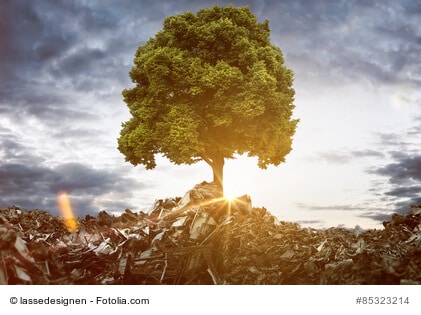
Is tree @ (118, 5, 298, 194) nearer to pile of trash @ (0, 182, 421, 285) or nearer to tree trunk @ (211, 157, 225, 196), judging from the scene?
tree trunk @ (211, 157, 225, 196)

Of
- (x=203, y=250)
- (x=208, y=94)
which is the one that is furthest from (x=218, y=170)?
(x=203, y=250)

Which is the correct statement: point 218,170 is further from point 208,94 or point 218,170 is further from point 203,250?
point 203,250

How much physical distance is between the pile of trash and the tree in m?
4.81

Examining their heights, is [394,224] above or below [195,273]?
above

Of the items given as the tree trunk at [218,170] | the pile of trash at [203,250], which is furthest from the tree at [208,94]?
the pile of trash at [203,250]

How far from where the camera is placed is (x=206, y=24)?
20922 millimetres

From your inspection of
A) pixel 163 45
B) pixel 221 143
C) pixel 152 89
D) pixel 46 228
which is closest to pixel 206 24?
pixel 163 45

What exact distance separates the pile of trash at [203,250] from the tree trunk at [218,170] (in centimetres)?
455

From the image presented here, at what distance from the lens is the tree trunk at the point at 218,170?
2100cm

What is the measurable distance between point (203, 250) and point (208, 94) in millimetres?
11153

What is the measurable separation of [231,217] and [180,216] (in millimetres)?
1743

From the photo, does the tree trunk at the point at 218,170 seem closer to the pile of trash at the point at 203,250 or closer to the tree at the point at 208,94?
the tree at the point at 208,94

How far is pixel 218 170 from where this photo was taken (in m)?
21.3
